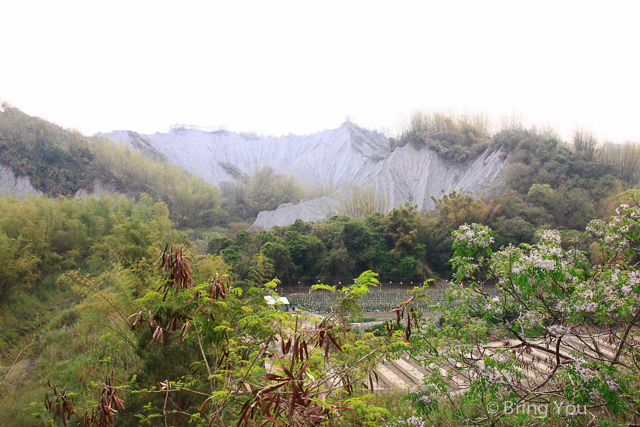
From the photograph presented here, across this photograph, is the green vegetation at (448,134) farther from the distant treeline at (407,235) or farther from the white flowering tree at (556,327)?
the white flowering tree at (556,327)

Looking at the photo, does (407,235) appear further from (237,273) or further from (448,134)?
(448,134)

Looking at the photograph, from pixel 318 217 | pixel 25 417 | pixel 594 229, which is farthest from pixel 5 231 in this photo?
pixel 318 217

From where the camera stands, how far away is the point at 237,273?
14055 mm

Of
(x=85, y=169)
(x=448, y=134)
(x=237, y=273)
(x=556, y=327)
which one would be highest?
(x=448, y=134)

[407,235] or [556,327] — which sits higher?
[556,327]

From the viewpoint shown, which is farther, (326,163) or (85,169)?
(326,163)

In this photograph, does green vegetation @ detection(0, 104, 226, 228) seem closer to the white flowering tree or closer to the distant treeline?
the distant treeline

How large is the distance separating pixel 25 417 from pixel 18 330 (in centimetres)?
617

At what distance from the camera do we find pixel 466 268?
304 centimetres

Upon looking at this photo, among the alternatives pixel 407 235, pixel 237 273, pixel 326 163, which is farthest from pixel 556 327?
pixel 326 163

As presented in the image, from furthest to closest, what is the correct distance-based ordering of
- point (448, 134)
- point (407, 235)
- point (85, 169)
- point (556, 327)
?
point (448, 134) → point (85, 169) → point (407, 235) → point (556, 327)

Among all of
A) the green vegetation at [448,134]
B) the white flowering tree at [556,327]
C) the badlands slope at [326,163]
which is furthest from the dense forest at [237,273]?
the badlands slope at [326,163]

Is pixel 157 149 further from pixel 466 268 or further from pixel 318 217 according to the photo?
pixel 466 268

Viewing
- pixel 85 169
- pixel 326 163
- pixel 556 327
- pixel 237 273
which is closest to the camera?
pixel 556 327
